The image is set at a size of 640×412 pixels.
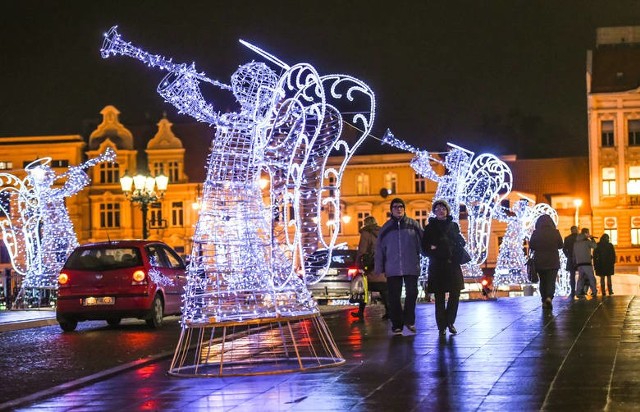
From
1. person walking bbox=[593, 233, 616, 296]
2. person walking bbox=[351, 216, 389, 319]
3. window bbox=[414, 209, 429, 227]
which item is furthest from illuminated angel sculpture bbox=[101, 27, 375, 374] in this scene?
window bbox=[414, 209, 429, 227]

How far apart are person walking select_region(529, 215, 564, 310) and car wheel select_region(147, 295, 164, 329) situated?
6.64 m

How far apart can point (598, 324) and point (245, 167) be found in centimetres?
650

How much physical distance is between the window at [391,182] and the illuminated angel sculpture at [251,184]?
69.6 meters

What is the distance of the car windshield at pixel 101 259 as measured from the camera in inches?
874

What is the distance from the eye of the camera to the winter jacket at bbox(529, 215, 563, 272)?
75.5 ft

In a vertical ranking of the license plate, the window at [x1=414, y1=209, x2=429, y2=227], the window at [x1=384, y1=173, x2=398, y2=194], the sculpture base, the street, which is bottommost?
the street

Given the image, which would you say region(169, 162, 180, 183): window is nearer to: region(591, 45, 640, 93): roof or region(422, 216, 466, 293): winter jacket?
region(591, 45, 640, 93): roof

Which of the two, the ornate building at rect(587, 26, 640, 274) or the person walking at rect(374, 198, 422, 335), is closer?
the person walking at rect(374, 198, 422, 335)

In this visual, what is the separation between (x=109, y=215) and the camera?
84.3 m

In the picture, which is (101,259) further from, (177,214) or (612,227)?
(177,214)

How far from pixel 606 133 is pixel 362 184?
16.4 metres

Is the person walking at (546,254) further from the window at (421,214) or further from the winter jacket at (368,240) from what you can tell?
the window at (421,214)

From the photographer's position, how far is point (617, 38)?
261 feet

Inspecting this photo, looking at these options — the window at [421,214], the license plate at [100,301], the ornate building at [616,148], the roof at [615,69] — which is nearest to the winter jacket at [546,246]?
the license plate at [100,301]
